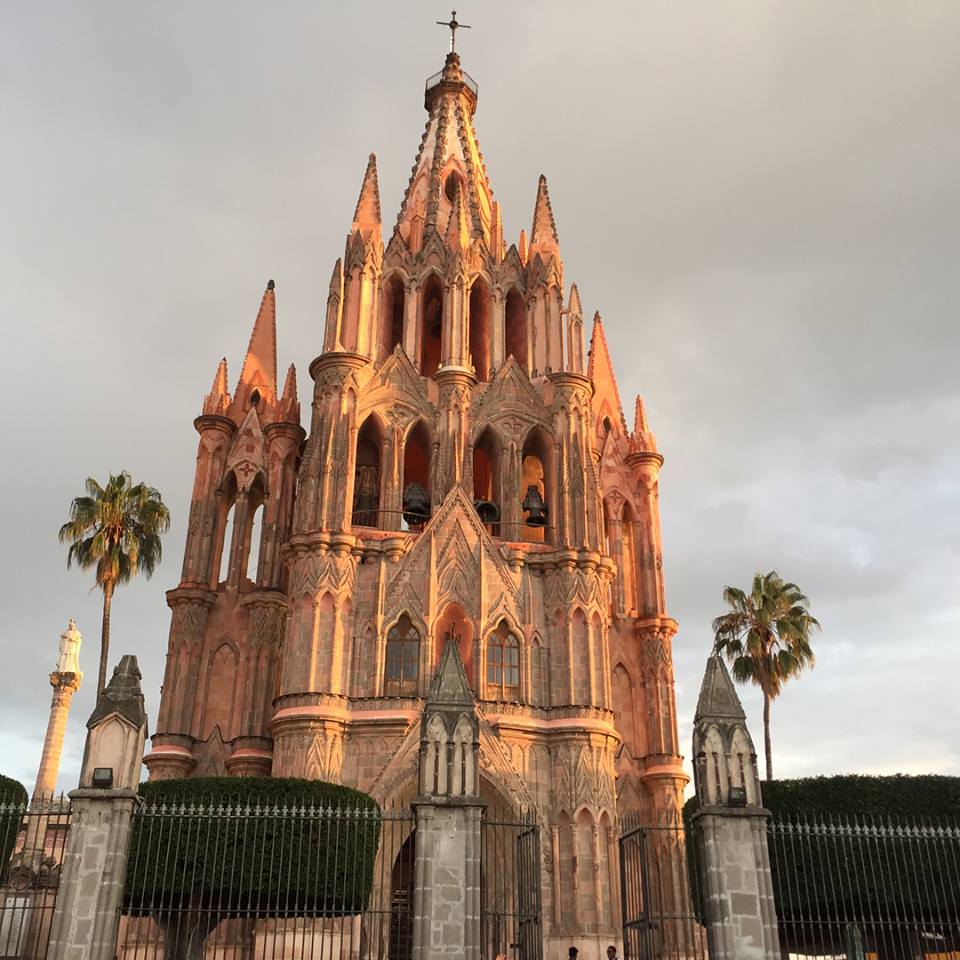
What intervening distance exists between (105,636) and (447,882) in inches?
926

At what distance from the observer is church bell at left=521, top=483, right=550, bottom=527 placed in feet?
118

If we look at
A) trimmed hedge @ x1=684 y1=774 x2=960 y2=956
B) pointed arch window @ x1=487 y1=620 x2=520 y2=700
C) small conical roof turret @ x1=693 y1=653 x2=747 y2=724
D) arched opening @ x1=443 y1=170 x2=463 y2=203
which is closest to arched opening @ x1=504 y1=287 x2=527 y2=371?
arched opening @ x1=443 y1=170 x2=463 y2=203

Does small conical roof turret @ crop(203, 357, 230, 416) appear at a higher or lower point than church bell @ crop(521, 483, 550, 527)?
higher

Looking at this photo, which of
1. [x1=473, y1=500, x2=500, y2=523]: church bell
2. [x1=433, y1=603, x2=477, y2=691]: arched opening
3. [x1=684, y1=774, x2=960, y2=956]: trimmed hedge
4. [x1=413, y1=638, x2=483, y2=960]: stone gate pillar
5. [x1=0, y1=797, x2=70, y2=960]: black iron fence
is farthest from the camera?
[x1=473, y1=500, x2=500, y2=523]: church bell

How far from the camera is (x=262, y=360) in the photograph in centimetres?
4166

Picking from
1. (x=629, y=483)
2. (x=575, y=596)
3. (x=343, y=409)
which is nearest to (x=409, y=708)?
(x=575, y=596)

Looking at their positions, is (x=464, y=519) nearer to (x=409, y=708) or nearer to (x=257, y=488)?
(x=409, y=708)

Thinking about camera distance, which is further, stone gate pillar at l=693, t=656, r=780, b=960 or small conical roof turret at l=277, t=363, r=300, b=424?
small conical roof turret at l=277, t=363, r=300, b=424

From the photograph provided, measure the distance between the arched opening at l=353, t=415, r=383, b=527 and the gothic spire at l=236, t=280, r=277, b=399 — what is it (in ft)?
17.8

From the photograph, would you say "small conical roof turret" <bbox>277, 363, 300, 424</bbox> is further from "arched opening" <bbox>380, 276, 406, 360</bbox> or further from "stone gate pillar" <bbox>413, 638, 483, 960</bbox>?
"stone gate pillar" <bbox>413, 638, 483, 960</bbox>

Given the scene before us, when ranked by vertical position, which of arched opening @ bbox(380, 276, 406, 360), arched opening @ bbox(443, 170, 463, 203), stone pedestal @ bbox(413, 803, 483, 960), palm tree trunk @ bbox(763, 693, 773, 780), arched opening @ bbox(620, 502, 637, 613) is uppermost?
arched opening @ bbox(443, 170, 463, 203)

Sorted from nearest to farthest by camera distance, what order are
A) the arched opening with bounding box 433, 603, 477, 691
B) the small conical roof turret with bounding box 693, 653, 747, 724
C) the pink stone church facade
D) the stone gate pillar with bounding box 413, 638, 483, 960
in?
the stone gate pillar with bounding box 413, 638, 483, 960 < the small conical roof turret with bounding box 693, 653, 747, 724 < the pink stone church facade < the arched opening with bounding box 433, 603, 477, 691

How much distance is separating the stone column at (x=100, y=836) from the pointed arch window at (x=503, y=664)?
1550cm

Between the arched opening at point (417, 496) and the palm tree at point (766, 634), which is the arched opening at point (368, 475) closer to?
the arched opening at point (417, 496)
